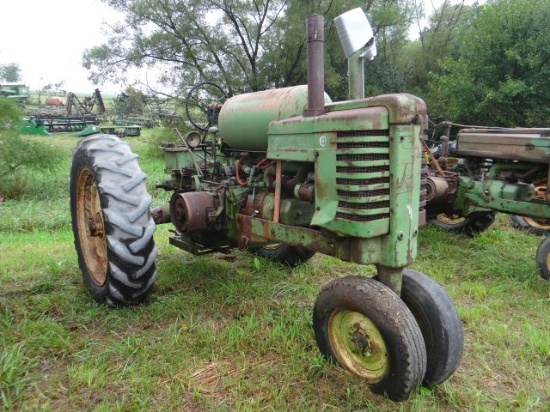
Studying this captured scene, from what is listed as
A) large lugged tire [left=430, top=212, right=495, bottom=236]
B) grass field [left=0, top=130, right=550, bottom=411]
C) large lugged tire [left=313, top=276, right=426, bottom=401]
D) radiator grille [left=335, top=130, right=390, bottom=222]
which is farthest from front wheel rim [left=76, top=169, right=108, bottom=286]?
large lugged tire [left=430, top=212, right=495, bottom=236]

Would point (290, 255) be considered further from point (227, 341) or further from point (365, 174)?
point (365, 174)

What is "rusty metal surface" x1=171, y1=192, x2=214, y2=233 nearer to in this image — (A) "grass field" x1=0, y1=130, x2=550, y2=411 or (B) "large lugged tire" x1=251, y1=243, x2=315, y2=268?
(A) "grass field" x1=0, y1=130, x2=550, y2=411

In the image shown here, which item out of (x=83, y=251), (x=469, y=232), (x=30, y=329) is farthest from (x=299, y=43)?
(x=30, y=329)

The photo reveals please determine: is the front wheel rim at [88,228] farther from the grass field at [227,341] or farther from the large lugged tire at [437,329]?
the large lugged tire at [437,329]

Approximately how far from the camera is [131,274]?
9.61 ft

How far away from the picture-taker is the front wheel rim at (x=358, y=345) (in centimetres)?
221

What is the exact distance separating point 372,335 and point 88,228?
234 centimetres

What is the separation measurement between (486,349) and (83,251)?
9.71ft

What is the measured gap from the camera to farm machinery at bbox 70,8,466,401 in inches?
84.5

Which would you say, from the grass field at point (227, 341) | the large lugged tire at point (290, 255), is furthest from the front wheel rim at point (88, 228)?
the large lugged tire at point (290, 255)

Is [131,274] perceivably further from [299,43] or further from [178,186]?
[299,43]

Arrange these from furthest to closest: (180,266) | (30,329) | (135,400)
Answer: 1. (180,266)
2. (30,329)
3. (135,400)

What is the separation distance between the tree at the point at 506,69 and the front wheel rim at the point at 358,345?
414 inches

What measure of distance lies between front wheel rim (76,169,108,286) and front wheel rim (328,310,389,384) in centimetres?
194
